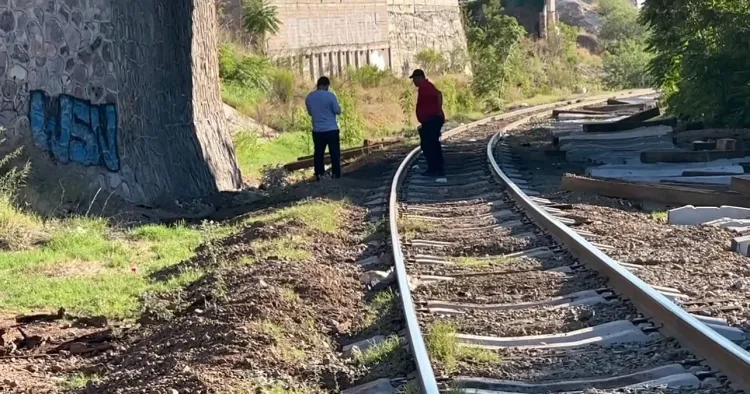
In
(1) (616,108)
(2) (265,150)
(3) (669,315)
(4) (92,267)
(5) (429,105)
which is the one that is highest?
(5) (429,105)

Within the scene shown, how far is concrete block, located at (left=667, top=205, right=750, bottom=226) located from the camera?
465 inches

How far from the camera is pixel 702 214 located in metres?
11.9

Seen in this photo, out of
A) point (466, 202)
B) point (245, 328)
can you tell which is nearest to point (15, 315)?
point (245, 328)

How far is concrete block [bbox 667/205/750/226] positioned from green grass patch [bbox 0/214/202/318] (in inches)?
190

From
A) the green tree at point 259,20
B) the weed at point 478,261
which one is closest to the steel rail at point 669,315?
the weed at point 478,261

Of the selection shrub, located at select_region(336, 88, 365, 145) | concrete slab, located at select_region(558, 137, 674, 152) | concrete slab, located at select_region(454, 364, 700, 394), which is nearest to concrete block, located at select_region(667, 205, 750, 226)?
concrete slab, located at select_region(454, 364, 700, 394)

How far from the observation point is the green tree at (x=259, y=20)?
3431 cm

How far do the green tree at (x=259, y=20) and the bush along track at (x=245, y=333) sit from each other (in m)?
22.9

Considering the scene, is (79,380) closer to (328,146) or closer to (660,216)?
(660,216)

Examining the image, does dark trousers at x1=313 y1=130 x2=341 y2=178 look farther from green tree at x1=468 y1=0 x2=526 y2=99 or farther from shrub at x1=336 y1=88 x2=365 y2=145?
green tree at x1=468 y1=0 x2=526 y2=99

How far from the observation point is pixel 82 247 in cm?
1224

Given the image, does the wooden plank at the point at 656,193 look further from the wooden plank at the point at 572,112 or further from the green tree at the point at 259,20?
the wooden plank at the point at 572,112

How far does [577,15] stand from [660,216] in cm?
8689

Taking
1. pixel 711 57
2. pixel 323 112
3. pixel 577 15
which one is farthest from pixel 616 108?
pixel 577 15
